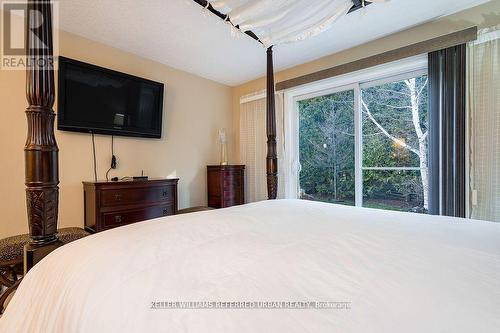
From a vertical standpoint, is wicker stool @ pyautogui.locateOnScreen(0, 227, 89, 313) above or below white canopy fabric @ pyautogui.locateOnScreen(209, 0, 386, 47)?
below

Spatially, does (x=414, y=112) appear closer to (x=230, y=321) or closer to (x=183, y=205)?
(x=230, y=321)

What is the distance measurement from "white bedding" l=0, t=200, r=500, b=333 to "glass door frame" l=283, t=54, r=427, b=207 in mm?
1991

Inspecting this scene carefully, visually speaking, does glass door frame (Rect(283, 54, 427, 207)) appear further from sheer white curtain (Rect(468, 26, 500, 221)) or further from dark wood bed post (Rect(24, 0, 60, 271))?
dark wood bed post (Rect(24, 0, 60, 271))

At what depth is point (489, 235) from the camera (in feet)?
3.19

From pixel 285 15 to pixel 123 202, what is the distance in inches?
87.6

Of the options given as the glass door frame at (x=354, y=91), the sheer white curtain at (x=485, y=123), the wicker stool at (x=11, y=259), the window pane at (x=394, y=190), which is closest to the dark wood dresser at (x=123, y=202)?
the wicker stool at (x=11, y=259)

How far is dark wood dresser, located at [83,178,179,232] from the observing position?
7.50 ft

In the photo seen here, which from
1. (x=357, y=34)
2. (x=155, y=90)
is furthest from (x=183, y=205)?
(x=357, y=34)

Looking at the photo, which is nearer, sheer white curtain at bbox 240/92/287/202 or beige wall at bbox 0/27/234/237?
beige wall at bbox 0/27/234/237

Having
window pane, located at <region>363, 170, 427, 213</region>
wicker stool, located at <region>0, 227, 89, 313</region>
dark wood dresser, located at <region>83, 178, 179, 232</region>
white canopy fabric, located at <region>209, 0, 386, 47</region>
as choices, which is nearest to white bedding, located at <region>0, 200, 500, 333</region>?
wicker stool, located at <region>0, 227, 89, 313</region>

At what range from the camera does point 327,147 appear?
3.26 metres

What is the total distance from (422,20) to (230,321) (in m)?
2.97

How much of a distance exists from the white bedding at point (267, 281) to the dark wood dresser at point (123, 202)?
1.57 meters

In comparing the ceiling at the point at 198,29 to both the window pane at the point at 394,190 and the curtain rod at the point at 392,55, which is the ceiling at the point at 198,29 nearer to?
the curtain rod at the point at 392,55
